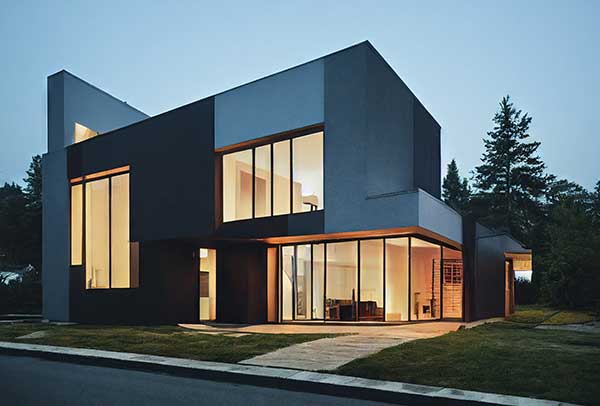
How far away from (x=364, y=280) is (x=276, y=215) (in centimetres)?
362

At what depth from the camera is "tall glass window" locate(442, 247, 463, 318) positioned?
21.8 m

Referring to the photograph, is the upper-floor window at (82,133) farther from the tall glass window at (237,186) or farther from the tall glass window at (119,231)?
the tall glass window at (237,186)

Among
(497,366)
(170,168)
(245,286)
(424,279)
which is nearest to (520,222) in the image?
(424,279)

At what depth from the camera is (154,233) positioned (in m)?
22.1

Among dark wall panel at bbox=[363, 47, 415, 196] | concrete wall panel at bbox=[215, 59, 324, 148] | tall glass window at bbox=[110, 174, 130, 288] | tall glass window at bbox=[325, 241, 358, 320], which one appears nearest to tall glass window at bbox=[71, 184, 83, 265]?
tall glass window at bbox=[110, 174, 130, 288]

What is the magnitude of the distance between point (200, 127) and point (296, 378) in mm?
13342

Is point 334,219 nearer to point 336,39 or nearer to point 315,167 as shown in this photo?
point 315,167

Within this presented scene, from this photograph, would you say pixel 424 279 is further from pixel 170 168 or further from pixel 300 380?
pixel 300 380

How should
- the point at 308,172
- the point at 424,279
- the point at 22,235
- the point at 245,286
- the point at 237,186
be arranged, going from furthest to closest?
1. the point at 22,235
2. the point at 245,286
3. the point at 237,186
4. the point at 424,279
5. the point at 308,172

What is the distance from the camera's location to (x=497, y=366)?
385 inches

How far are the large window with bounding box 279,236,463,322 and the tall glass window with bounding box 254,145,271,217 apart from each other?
2008mm

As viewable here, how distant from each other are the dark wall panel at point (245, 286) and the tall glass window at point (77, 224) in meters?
7.59

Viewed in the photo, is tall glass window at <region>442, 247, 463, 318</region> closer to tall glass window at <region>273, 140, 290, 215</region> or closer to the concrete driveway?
the concrete driveway

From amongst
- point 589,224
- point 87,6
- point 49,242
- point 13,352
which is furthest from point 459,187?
point 87,6
